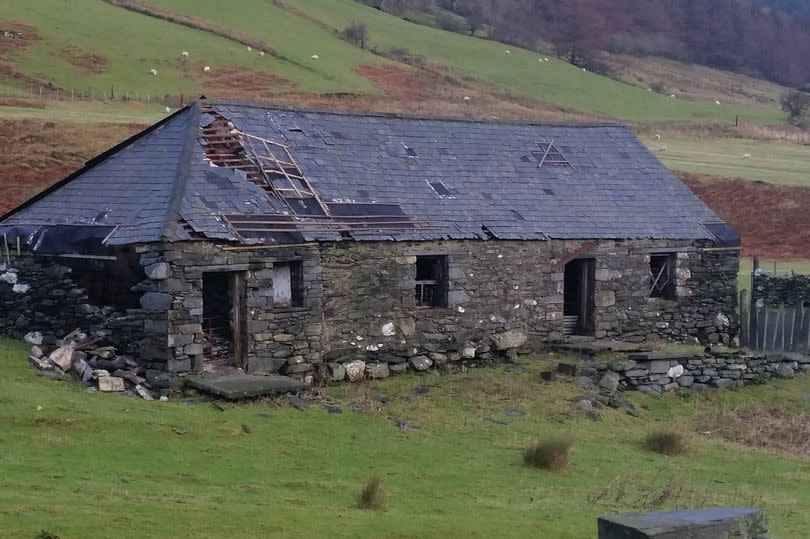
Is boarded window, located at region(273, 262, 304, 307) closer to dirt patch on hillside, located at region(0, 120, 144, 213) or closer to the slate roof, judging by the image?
the slate roof

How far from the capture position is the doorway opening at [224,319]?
822 inches

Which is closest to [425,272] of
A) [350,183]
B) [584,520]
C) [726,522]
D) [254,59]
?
[350,183]

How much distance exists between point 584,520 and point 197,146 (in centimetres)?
1184

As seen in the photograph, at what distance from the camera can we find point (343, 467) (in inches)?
619

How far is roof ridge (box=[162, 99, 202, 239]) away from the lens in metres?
19.9

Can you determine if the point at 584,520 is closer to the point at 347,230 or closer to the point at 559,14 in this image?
the point at 347,230

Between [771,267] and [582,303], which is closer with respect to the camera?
[582,303]

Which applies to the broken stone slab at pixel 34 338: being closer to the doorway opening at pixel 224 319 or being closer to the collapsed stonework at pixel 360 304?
the collapsed stonework at pixel 360 304

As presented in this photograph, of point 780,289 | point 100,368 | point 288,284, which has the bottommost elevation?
point 100,368

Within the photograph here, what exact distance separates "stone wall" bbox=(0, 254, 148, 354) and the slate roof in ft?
2.85

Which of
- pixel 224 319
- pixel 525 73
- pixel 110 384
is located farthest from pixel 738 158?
pixel 110 384

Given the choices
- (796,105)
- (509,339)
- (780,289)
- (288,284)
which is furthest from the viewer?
(796,105)

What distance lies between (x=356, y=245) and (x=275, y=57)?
45.6 meters

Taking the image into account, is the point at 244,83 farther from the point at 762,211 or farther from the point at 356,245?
the point at 356,245
